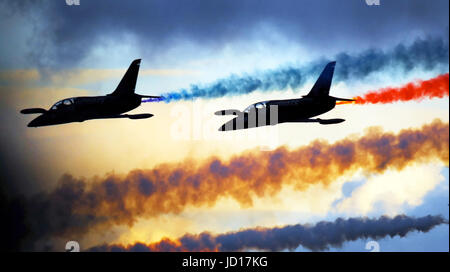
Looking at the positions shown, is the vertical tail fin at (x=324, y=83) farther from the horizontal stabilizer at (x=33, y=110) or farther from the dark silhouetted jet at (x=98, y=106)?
the horizontal stabilizer at (x=33, y=110)

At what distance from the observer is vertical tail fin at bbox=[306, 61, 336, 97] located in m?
74.6

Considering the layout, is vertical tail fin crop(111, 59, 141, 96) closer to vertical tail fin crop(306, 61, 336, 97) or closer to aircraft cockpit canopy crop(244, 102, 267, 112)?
aircraft cockpit canopy crop(244, 102, 267, 112)

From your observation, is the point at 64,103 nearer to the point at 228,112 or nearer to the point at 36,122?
the point at 36,122

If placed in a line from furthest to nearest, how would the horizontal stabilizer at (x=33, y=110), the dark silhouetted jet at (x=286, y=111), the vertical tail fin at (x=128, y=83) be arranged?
1. the vertical tail fin at (x=128, y=83)
2. the dark silhouetted jet at (x=286, y=111)
3. the horizontal stabilizer at (x=33, y=110)

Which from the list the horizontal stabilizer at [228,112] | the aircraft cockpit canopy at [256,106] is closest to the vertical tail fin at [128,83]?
the horizontal stabilizer at [228,112]

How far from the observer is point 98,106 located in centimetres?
7469

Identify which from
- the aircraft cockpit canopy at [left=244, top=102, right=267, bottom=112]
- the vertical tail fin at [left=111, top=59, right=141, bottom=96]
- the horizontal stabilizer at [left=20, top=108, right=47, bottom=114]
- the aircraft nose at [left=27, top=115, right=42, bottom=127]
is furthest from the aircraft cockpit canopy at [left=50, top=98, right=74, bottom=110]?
the aircraft cockpit canopy at [left=244, top=102, right=267, bottom=112]

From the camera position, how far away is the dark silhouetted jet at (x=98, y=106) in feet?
245

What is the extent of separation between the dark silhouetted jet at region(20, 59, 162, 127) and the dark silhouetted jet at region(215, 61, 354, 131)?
23.6 feet
